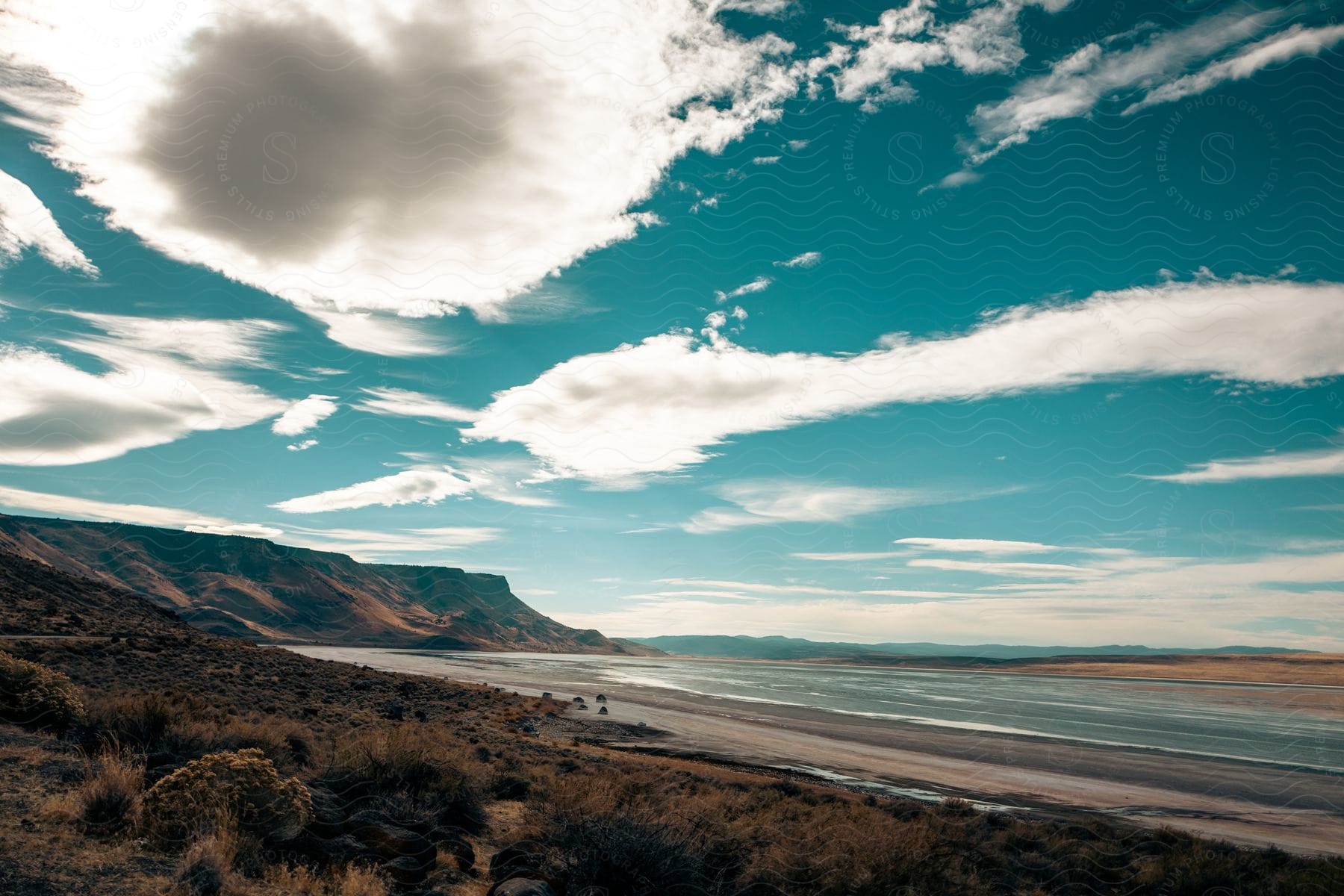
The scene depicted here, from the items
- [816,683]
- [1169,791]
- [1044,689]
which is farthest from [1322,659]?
[1169,791]

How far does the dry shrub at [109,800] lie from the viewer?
7.80 m

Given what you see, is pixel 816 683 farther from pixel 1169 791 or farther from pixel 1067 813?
pixel 1067 813

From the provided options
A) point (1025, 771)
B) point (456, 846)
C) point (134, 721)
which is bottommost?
point (1025, 771)

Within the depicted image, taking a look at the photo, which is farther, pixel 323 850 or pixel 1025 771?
pixel 1025 771

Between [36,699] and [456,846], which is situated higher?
[36,699]

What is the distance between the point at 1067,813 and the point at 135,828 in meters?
23.7

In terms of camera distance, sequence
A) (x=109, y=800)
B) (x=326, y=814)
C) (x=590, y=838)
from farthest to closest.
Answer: (x=326, y=814), (x=590, y=838), (x=109, y=800)

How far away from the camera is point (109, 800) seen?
8156mm

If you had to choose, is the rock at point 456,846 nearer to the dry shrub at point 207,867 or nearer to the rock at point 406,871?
the rock at point 406,871

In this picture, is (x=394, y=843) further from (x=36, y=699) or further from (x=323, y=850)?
(x=36, y=699)

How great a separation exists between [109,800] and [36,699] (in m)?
7.43

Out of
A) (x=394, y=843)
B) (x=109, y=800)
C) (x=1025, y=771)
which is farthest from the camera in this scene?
(x=1025, y=771)

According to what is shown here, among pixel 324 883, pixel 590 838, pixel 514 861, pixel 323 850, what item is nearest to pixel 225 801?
pixel 323 850

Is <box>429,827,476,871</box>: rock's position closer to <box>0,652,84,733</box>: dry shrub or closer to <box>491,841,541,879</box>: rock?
<box>491,841,541,879</box>: rock
